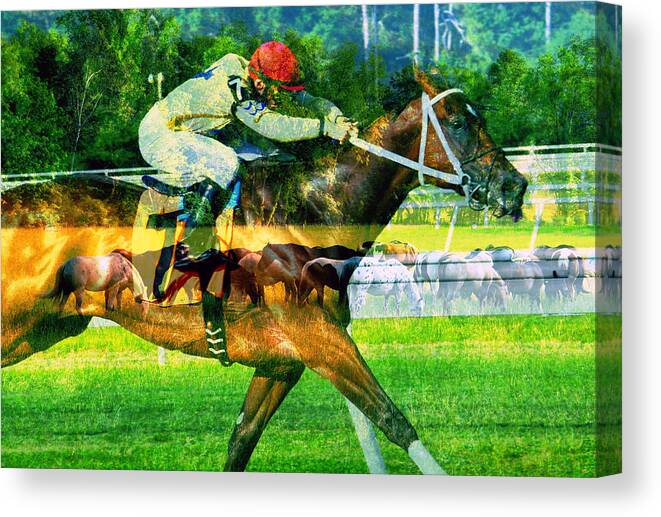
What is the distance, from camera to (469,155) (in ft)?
51.5

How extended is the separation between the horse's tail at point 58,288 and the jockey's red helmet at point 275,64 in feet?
8.29

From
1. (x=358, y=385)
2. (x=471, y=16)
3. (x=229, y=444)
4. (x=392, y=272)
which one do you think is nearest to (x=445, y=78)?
(x=471, y=16)

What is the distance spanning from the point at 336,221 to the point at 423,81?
4.75ft

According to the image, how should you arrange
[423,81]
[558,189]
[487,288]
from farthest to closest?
[423,81], [487,288], [558,189]

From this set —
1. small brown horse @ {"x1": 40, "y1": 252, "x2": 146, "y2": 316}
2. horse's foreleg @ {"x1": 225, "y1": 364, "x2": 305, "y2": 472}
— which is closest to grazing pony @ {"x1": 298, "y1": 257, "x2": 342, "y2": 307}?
horse's foreleg @ {"x1": 225, "y1": 364, "x2": 305, "y2": 472}

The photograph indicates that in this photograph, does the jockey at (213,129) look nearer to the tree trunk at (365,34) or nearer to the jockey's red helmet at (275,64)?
the jockey's red helmet at (275,64)

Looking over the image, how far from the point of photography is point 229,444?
16281 millimetres

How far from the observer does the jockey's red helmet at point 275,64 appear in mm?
16156

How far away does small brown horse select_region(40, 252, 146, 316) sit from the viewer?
16422 millimetres

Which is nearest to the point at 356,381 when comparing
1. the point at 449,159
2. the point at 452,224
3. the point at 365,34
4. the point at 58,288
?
the point at 452,224

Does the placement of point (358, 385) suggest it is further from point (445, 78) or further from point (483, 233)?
point (445, 78)

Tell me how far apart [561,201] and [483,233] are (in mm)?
724

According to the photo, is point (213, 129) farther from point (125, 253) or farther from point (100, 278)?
point (100, 278)

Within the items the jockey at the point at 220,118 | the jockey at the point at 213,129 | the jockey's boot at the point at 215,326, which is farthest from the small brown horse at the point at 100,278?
the jockey at the point at 220,118
